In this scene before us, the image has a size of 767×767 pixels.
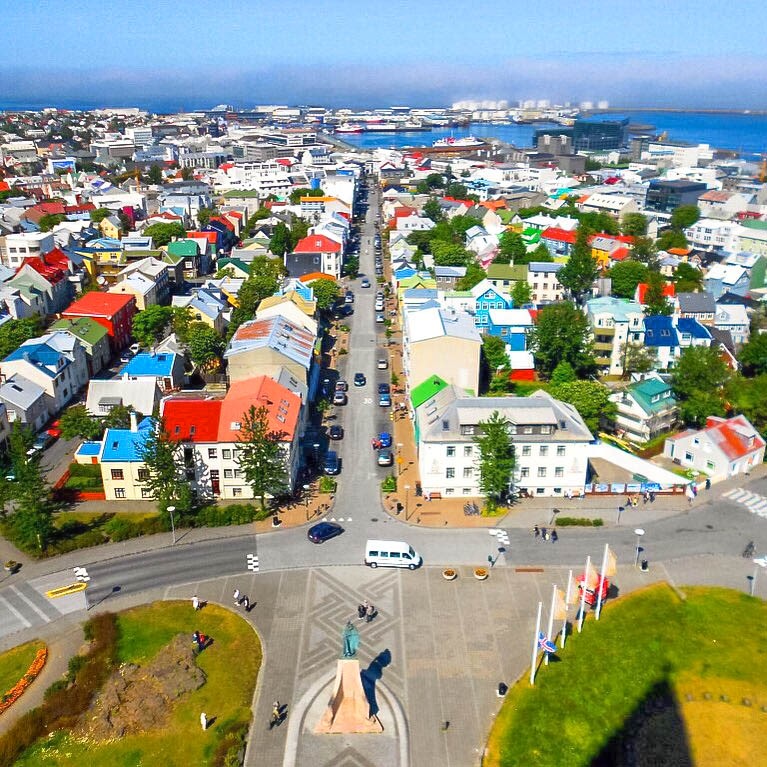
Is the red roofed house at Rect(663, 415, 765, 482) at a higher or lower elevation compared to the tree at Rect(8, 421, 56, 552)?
lower

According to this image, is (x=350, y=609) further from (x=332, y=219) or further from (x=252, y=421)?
(x=332, y=219)

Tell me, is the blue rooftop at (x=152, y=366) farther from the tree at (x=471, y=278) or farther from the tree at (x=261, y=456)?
the tree at (x=471, y=278)

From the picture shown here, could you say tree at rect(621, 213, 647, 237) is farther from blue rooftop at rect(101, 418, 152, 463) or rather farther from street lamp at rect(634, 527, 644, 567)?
blue rooftop at rect(101, 418, 152, 463)

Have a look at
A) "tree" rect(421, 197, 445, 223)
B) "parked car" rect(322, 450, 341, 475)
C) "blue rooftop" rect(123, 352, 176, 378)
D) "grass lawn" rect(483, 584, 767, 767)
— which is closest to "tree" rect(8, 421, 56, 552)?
"parked car" rect(322, 450, 341, 475)

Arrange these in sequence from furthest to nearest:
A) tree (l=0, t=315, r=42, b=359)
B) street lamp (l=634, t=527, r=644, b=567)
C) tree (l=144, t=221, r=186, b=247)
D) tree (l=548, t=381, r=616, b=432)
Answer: tree (l=144, t=221, r=186, b=247)
tree (l=0, t=315, r=42, b=359)
tree (l=548, t=381, r=616, b=432)
street lamp (l=634, t=527, r=644, b=567)

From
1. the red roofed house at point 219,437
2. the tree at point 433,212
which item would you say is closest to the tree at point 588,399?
the red roofed house at point 219,437

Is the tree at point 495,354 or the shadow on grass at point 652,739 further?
the tree at point 495,354
